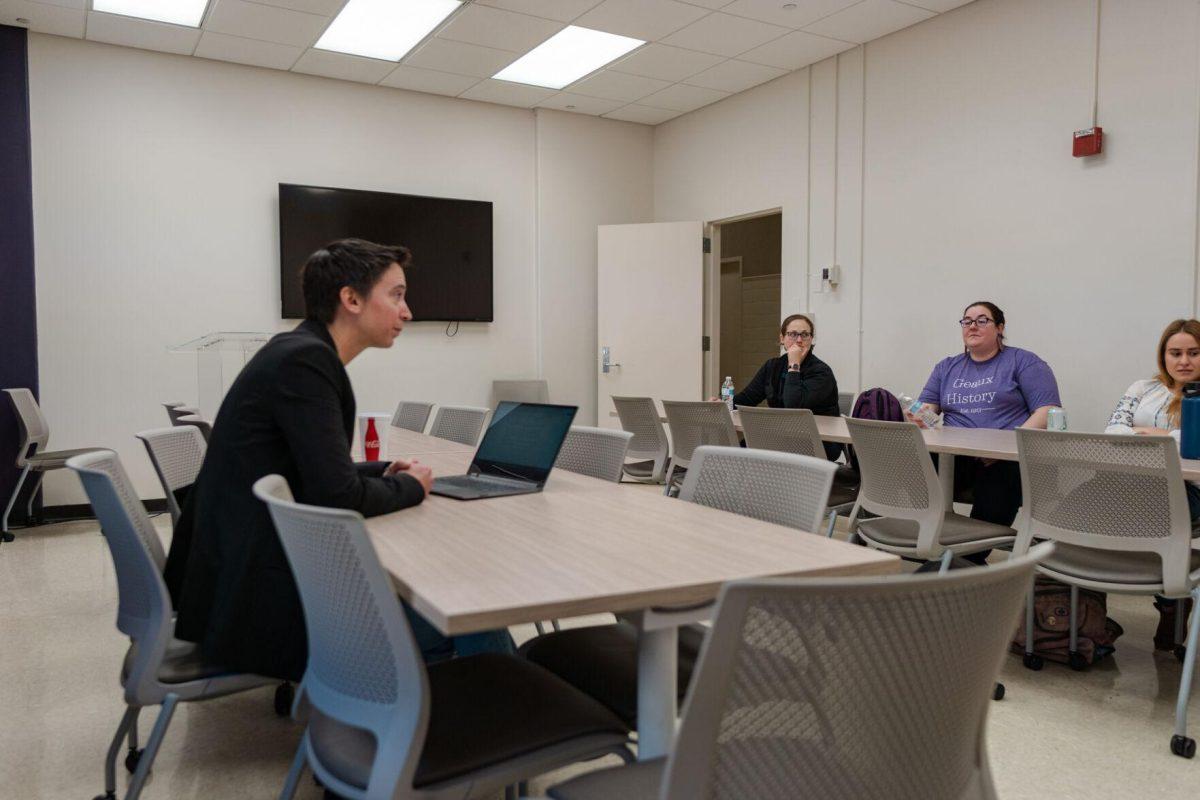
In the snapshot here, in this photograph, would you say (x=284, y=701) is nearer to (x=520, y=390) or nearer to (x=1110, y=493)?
(x=1110, y=493)

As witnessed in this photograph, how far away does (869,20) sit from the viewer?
4945mm

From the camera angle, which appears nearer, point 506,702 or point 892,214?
point 506,702

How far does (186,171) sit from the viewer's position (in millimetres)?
5586

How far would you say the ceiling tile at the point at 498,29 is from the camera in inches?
193

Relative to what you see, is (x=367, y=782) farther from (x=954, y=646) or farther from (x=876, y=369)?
(x=876, y=369)

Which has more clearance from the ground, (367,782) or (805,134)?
(805,134)

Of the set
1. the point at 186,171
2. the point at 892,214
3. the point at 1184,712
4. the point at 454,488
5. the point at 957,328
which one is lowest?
the point at 1184,712

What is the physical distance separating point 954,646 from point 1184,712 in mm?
1947

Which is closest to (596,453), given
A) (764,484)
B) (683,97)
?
(764,484)

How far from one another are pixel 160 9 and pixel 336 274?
4.06m

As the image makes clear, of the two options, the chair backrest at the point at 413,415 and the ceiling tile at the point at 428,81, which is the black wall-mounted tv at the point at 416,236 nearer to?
the ceiling tile at the point at 428,81

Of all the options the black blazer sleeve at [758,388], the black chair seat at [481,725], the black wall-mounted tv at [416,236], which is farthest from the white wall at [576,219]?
the black chair seat at [481,725]

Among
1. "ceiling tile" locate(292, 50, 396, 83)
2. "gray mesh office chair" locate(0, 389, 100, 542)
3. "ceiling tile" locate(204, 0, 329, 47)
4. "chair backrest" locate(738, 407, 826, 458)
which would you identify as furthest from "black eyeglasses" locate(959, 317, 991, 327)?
"gray mesh office chair" locate(0, 389, 100, 542)

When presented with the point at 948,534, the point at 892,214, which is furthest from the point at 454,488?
the point at 892,214
